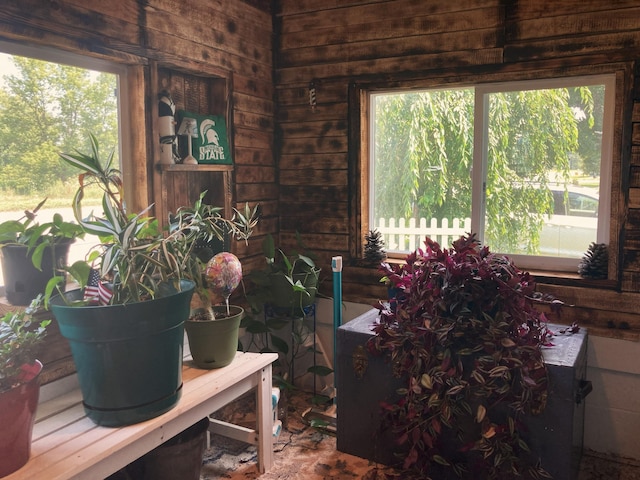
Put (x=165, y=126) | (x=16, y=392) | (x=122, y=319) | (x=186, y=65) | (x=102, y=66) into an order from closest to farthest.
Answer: (x=16, y=392)
(x=122, y=319)
(x=102, y=66)
(x=165, y=126)
(x=186, y=65)

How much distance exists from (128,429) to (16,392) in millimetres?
379

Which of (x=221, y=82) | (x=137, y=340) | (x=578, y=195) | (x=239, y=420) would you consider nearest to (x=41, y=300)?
(x=137, y=340)

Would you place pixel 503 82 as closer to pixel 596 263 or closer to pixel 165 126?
pixel 596 263

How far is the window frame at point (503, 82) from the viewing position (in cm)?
253

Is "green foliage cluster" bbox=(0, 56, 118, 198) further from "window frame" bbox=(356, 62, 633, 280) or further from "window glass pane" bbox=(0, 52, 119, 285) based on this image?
"window frame" bbox=(356, 62, 633, 280)

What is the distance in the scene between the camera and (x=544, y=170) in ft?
9.25

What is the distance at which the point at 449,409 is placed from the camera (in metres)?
2.10

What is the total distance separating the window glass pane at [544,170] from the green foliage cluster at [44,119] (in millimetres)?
1929

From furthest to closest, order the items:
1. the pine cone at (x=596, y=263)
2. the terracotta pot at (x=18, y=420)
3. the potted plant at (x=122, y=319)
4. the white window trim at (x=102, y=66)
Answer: the pine cone at (x=596, y=263)
the white window trim at (x=102, y=66)
the potted plant at (x=122, y=319)
the terracotta pot at (x=18, y=420)

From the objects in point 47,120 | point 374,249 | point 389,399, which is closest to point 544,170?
point 374,249

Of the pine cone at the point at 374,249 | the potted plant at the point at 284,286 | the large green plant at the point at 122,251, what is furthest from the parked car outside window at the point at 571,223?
the large green plant at the point at 122,251

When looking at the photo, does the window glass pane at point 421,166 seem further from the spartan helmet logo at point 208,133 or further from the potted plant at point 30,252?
the potted plant at point 30,252

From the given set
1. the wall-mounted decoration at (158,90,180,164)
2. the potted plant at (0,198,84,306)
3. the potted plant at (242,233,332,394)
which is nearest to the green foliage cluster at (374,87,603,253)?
the potted plant at (242,233,332,394)

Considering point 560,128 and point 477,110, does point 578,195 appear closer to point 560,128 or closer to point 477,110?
point 560,128
